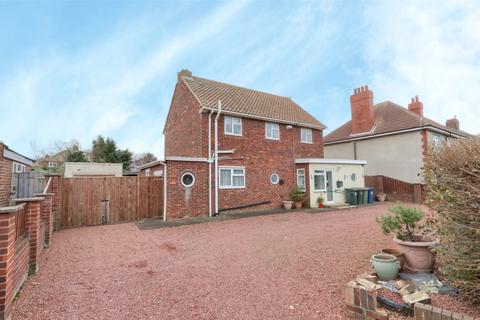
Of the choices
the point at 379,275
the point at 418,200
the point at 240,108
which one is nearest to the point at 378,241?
the point at 379,275

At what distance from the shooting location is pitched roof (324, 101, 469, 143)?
1716 centimetres

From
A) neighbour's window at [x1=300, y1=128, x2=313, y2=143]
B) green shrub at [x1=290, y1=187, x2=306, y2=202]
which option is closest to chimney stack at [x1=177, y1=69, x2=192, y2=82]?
neighbour's window at [x1=300, y1=128, x2=313, y2=143]

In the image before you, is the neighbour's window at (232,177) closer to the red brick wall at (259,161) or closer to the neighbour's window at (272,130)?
the red brick wall at (259,161)

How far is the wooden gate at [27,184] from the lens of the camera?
1043 centimetres

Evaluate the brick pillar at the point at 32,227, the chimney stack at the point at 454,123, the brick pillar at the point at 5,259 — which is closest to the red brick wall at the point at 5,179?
the brick pillar at the point at 32,227

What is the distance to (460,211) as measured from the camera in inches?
112

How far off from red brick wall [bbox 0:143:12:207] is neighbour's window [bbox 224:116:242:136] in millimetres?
8975

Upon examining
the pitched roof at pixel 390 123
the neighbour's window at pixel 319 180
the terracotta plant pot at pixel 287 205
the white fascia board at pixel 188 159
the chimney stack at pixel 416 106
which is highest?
the chimney stack at pixel 416 106

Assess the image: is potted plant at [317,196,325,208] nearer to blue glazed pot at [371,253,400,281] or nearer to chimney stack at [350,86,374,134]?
chimney stack at [350,86,374,134]

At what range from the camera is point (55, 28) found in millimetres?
9141

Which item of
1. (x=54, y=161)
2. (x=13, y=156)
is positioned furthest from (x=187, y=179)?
(x=54, y=161)

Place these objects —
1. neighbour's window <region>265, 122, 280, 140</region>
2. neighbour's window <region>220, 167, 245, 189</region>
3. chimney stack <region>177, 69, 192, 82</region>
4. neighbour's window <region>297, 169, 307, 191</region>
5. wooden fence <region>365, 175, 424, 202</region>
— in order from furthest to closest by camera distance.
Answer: wooden fence <region>365, 175, 424, 202</region> < chimney stack <region>177, 69, 192, 82</region> < neighbour's window <region>297, 169, 307, 191</region> < neighbour's window <region>265, 122, 280, 140</region> < neighbour's window <region>220, 167, 245, 189</region>

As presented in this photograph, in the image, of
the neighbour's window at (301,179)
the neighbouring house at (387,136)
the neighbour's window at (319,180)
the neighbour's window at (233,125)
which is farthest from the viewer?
the neighbouring house at (387,136)

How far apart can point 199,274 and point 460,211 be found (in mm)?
4049
